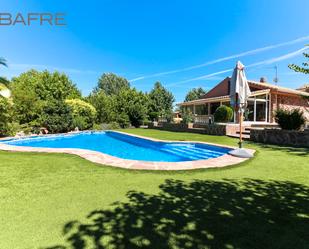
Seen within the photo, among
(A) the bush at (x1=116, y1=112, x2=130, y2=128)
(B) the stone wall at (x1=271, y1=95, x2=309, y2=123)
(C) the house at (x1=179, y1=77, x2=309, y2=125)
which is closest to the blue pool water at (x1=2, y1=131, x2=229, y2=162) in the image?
(C) the house at (x1=179, y1=77, x2=309, y2=125)

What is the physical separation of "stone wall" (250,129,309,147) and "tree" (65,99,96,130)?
18822 mm

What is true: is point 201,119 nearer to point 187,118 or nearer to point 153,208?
point 187,118

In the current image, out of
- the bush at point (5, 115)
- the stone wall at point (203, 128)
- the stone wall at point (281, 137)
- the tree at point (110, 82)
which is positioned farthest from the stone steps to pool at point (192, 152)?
the tree at point (110, 82)

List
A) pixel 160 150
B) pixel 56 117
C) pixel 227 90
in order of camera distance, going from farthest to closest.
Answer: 1. pixel 227 90
2. pixel 56 117
3. pixel 160 150

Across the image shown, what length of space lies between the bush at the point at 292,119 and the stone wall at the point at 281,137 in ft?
2.78

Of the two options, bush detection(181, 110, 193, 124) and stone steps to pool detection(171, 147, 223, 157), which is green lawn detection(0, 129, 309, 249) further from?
bush detection(181, 110, 193, 124)

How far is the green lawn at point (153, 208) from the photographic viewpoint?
265 cm

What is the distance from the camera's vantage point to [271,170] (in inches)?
246

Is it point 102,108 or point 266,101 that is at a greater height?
point 266,101

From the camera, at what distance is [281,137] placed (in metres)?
12.4

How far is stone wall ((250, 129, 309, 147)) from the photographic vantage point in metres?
11.4

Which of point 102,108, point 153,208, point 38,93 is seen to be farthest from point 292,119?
point 38,93

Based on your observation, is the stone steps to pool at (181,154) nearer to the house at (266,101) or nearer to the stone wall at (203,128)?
the stone wall at (203,128)

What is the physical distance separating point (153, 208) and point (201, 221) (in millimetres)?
945
